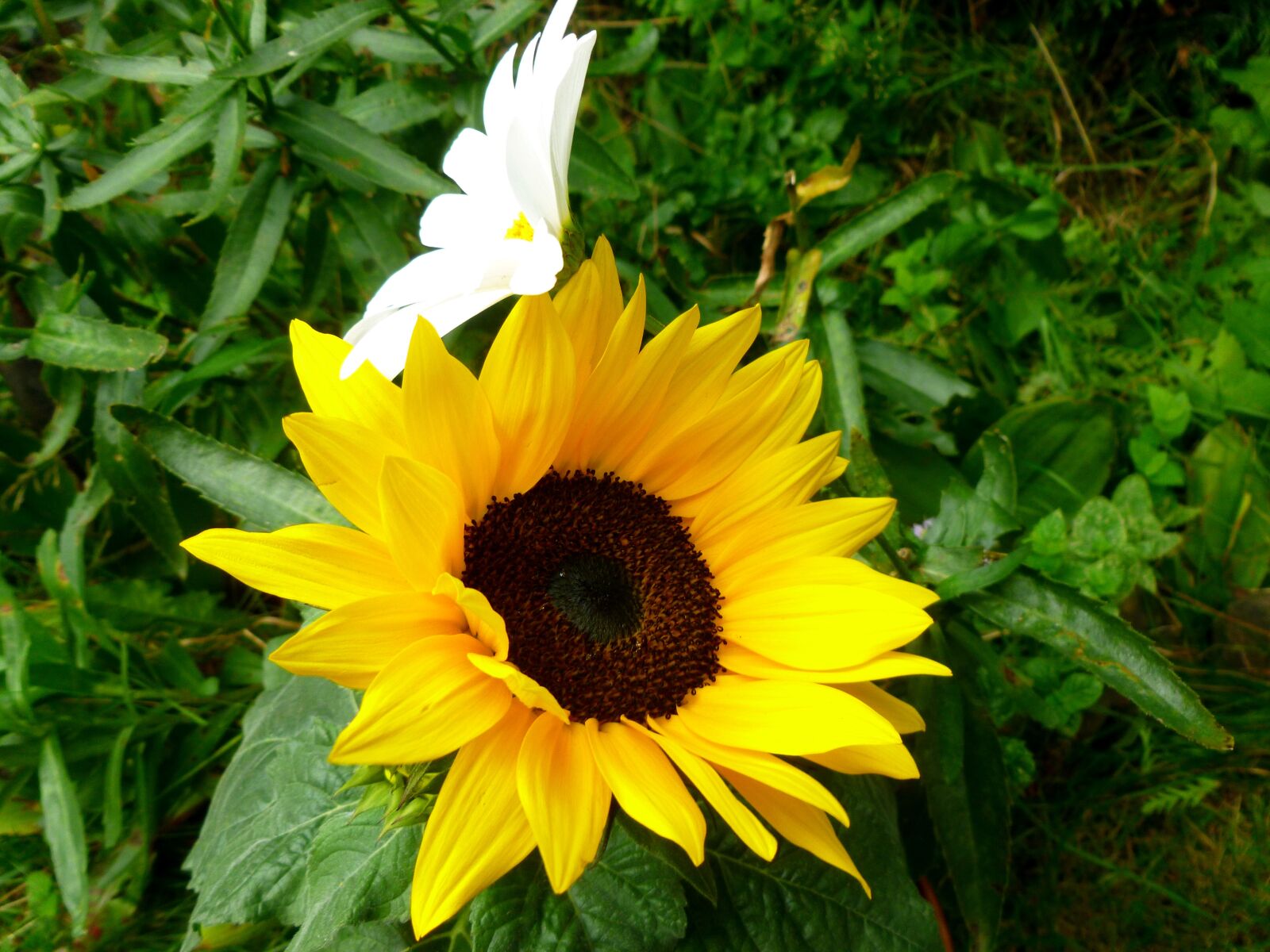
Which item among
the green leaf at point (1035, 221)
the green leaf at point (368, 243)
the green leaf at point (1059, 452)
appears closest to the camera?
the green leaf at point (368, 243)

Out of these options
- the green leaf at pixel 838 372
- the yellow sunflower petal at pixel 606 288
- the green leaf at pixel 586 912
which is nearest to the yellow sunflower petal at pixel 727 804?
the green leaf at pixel 586 912

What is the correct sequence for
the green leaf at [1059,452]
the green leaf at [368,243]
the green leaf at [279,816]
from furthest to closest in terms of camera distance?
the green leaf at [1059,452], the green leaf at [368,243], the green leaf at [279,816]

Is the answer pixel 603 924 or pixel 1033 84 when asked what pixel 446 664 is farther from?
pixel 1033 84

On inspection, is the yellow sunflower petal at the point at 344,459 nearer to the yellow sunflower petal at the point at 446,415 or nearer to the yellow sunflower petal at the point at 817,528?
the yellow sunflower petal at the point at 446,415

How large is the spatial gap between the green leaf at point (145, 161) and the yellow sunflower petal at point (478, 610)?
88 cm

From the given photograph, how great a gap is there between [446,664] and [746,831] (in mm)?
309

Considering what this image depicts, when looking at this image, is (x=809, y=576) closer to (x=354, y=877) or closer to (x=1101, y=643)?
(x=1101, y=643)

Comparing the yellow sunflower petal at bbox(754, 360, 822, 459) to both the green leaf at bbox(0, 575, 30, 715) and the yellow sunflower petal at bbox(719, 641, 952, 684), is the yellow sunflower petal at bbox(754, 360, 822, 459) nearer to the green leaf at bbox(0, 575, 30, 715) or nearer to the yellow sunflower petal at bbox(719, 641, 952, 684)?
the yellow sunflower petal at bbox(719, 641, 952, 684)

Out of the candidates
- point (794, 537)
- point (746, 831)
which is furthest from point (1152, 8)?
point (746, 831)

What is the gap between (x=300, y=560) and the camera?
895mm

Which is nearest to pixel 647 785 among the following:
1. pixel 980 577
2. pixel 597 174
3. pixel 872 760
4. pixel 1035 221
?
pixel 872 760

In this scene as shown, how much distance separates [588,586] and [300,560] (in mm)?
464

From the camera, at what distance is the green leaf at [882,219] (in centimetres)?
166

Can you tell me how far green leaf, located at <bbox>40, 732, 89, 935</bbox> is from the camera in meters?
1.55
